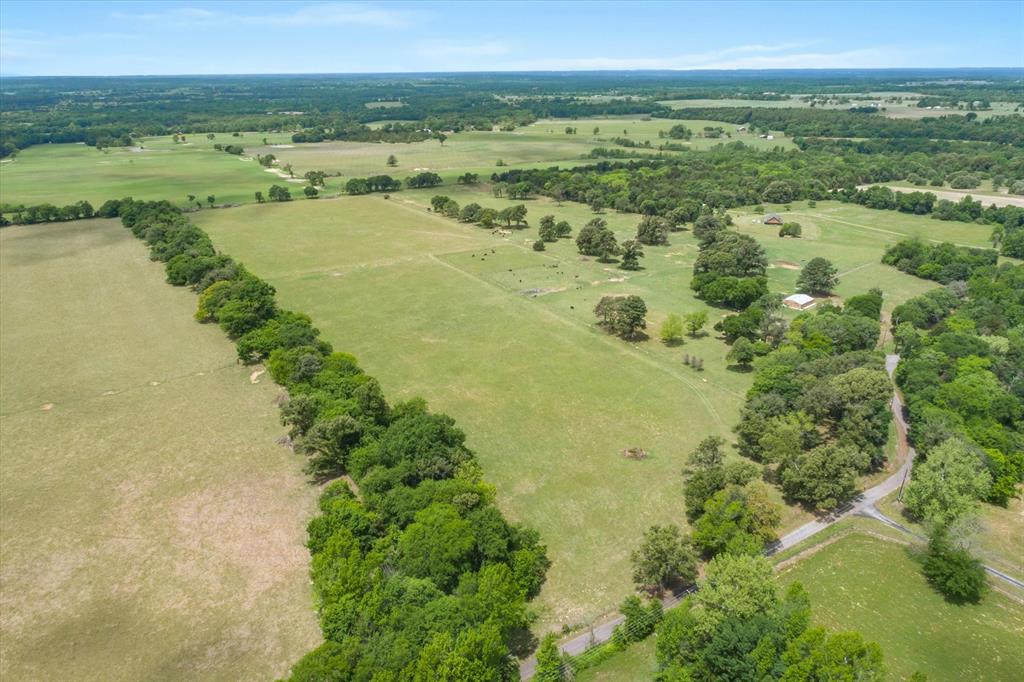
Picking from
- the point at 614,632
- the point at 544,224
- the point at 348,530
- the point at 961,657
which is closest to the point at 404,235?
the point at 544,224

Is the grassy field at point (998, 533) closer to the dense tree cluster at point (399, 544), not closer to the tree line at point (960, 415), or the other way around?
the tree line at point (960, 415)

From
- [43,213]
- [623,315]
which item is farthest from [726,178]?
[43,213]

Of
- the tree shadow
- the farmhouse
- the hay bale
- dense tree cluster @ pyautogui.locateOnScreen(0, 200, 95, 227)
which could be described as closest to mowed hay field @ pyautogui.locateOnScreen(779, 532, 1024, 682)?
the hay bale

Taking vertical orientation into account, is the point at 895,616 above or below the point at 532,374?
below

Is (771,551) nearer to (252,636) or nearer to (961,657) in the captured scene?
(961,657)

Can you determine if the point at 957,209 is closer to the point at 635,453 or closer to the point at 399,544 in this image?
the point at 635,453

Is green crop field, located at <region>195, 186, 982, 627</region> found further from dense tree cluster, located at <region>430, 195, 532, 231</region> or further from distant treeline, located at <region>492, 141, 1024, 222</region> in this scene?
distant treeline, located at <region>492, 141, 1024, 222</region>

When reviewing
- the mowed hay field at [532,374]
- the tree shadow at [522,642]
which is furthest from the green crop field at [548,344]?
the tree shadow at [522,642]
